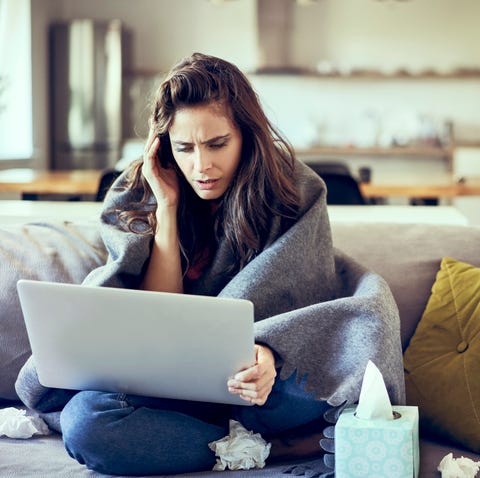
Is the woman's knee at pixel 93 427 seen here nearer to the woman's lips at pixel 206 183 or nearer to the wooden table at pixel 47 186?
the woman's lips at pixel 206 183

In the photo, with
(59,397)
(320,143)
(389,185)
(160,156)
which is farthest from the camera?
(320,143)

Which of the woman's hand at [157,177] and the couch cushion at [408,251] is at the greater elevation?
the woman's hand at [157,177]

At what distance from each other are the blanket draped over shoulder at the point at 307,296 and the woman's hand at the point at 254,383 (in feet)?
0.29

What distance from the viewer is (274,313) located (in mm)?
1745

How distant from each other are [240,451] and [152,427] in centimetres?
16

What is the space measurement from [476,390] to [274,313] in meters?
0.40

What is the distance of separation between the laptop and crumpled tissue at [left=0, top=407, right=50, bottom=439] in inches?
7.1

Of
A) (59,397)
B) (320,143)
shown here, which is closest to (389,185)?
(59,397)

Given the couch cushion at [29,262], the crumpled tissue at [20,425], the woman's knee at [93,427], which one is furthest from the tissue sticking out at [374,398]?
the couch cushion at [29,262]

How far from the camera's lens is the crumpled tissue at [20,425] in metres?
1.72

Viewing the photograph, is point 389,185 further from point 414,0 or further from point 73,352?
point 414,0

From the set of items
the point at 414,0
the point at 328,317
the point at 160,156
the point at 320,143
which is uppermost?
the point at 414,0

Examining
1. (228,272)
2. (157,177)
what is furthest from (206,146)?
(228,272)

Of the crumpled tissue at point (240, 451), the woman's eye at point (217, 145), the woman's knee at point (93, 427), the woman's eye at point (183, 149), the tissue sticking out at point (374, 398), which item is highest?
the woman's eye at point (217, 145)
